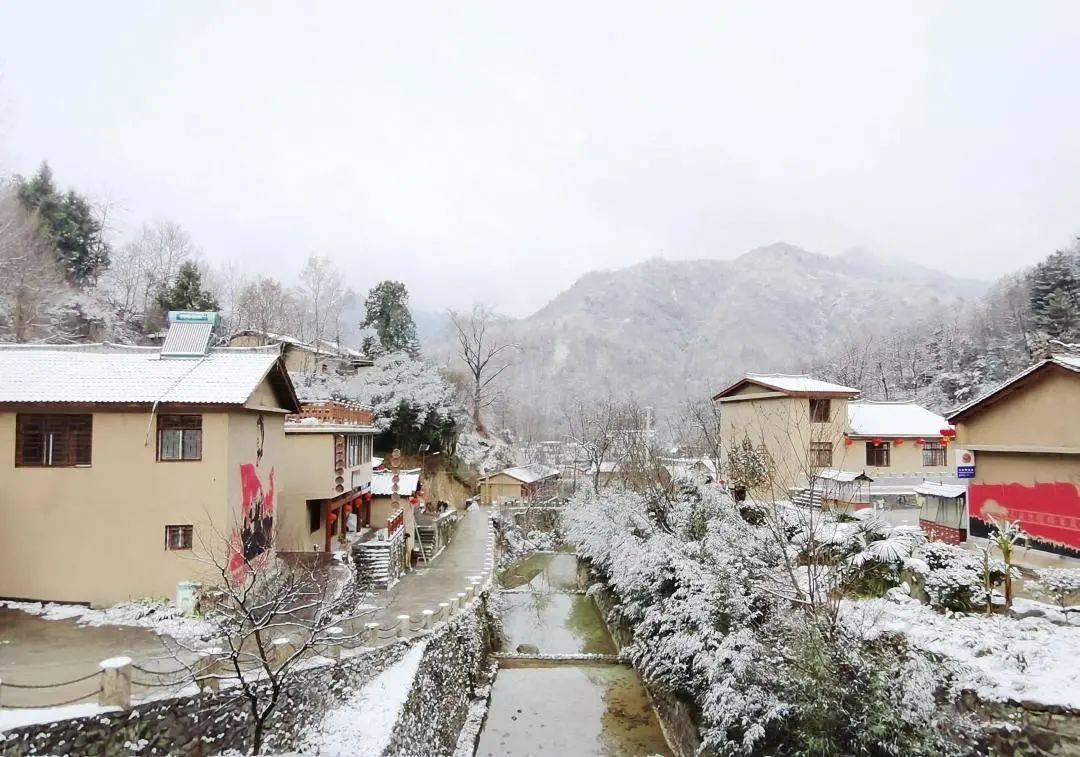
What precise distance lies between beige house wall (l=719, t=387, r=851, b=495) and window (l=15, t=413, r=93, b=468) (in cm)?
2278

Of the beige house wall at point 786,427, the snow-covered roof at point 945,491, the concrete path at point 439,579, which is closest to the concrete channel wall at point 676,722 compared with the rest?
the concrete path at point 439,579

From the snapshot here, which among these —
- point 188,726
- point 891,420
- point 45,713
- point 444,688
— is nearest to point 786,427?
point 891,420

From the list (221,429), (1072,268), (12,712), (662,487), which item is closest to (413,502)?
(662,487)

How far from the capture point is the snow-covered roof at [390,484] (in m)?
30.2

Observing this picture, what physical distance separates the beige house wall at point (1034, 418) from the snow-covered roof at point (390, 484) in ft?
75.0

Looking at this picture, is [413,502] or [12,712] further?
[413,502]

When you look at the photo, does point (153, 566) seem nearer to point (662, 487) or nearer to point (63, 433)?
point (63, 433)

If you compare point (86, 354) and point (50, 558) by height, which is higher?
point (86, 354)

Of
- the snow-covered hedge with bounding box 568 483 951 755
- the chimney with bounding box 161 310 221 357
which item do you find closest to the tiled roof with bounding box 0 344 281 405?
the chimney with bounding box 161 310 221 357

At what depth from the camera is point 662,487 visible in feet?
83.5

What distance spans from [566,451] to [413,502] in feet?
135

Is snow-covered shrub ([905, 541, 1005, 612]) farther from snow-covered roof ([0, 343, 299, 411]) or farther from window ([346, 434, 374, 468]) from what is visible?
window ([346, 434, 374, 468])

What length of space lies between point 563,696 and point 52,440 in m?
15.0

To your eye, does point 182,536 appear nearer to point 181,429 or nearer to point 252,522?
point 252,522
